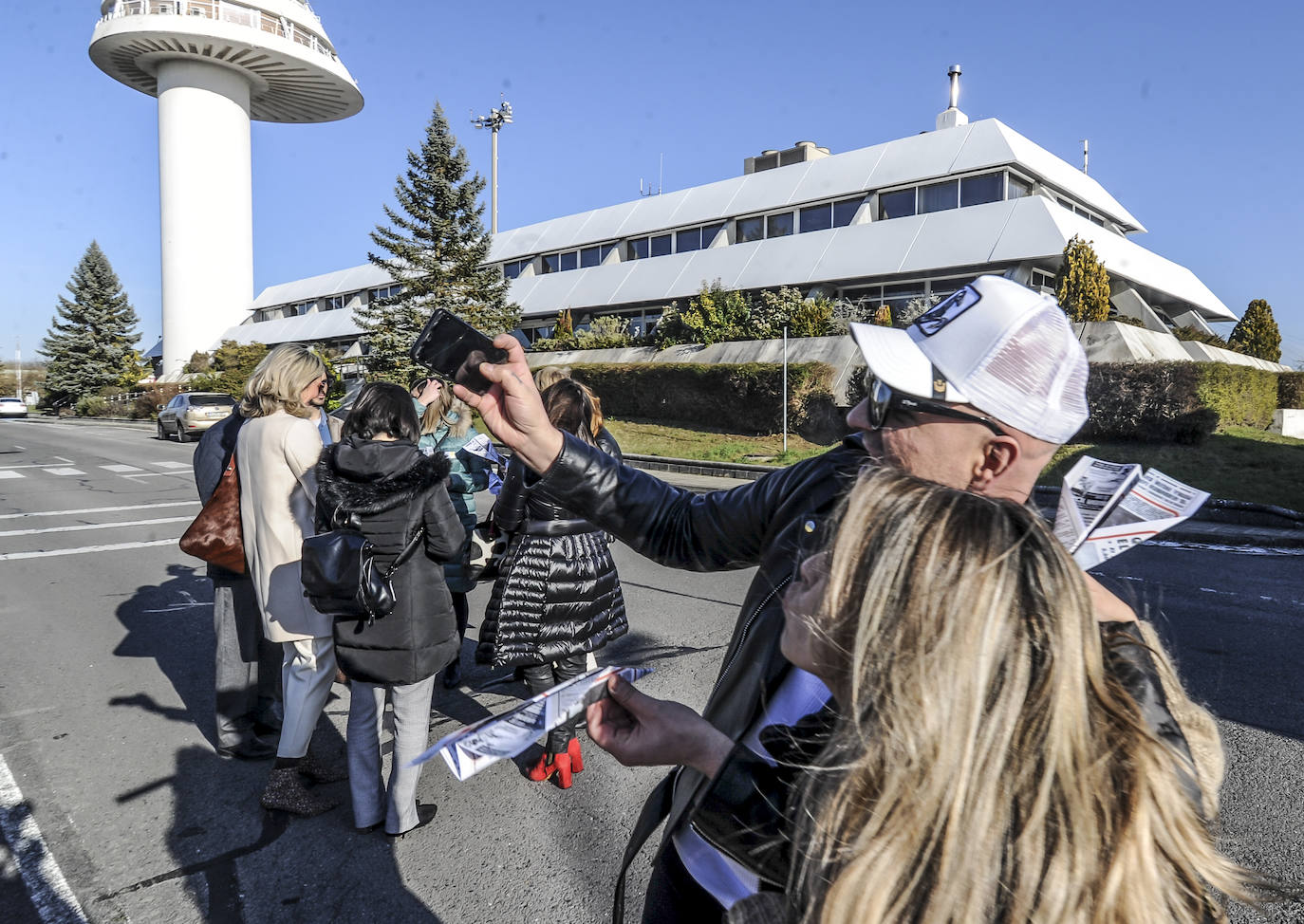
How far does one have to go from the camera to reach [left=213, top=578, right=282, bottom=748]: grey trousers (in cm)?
399

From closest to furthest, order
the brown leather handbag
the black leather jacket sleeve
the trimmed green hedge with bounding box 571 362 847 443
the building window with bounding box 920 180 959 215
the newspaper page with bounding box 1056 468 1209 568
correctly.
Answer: the newspaper page with bounding box 1056 468 1209 568
the black leather jacket sleeve
the brown leather handbag
the trimmed green hedge with bounding box 571 362 847 443
the building window with bounding box 920 180 959 215

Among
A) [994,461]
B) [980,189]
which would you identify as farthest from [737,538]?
[980,189]

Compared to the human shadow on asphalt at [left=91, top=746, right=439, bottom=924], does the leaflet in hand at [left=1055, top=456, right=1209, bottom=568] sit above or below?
above

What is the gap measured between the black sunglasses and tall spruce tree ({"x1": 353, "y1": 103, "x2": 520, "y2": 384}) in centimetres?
2821

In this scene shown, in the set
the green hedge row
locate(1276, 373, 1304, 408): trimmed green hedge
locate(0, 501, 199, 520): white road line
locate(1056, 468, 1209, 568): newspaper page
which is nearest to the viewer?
locate(1056, 468, 1209, 568): newspaper page

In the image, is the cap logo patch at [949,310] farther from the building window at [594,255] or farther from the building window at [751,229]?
the building window at [594,255]

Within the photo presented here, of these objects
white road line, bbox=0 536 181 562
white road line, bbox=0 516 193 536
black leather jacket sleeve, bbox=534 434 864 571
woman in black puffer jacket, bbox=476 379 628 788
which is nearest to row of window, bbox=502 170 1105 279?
white road line, bbox=0 516 193 536

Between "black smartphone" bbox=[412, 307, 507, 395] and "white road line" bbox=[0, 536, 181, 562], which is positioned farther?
"white road line" bbox=[0, 536, 181, 562]

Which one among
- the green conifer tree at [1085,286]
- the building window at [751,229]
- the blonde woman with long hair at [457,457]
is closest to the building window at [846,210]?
the building window at [751,229]

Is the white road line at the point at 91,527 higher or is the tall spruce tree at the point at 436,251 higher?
the tall spruce tree at the point at 436,251

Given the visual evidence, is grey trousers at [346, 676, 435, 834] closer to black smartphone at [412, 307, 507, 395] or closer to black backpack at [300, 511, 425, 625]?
black backpack at [300, 511, 425, 625]

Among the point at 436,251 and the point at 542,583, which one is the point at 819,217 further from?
the point at 542,583

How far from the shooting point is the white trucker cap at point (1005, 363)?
1449 millimetres

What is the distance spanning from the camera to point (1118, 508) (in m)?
1.41
